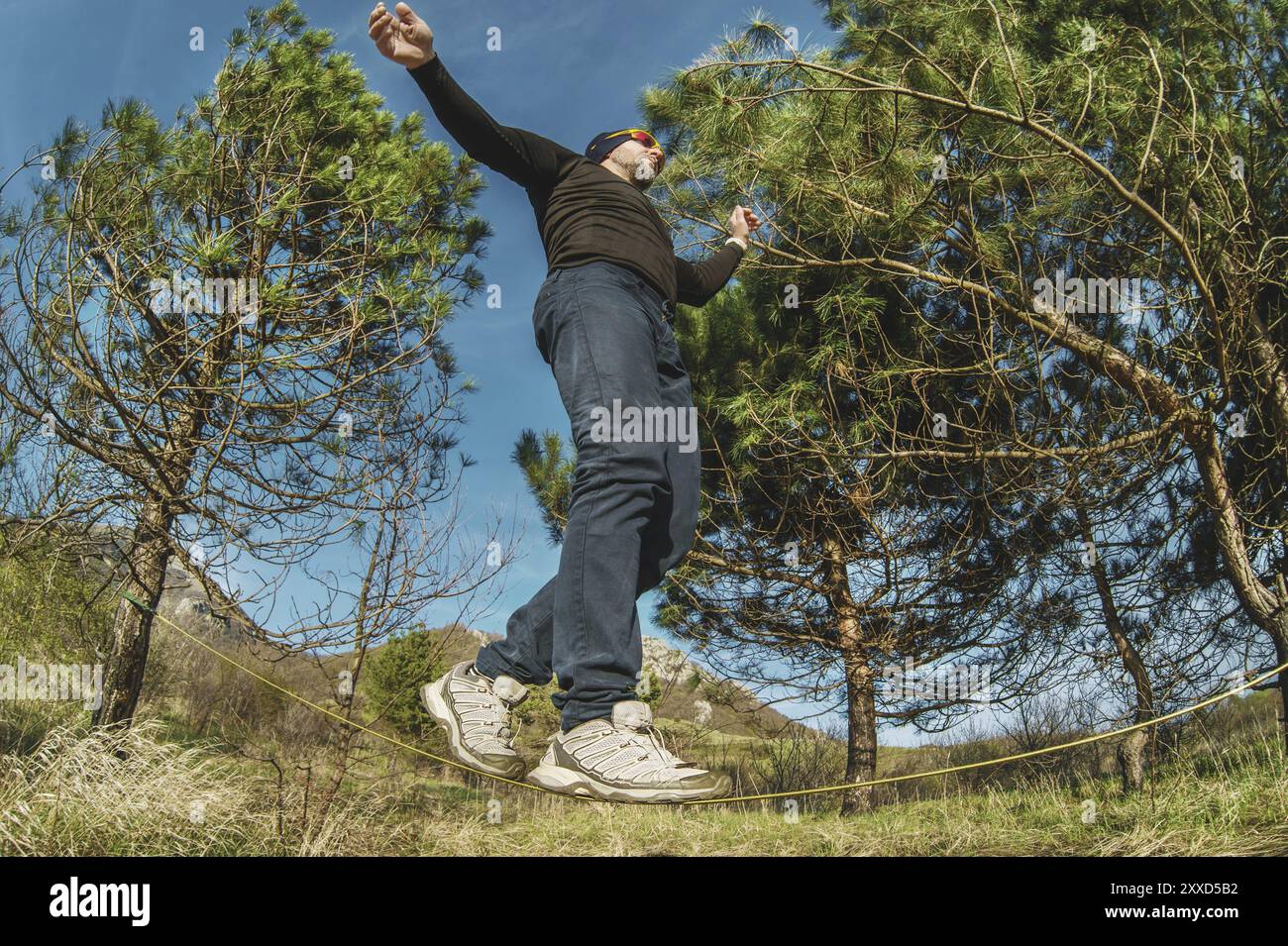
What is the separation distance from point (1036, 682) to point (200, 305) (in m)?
5.28

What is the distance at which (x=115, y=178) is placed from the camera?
13.2ft

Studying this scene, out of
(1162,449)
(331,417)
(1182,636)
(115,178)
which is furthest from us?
(1182,636)

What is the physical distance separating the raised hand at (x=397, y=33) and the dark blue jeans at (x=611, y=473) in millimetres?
494

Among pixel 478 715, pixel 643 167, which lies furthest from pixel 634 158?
pixel 478 715

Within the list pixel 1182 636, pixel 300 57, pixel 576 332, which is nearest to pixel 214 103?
pixel 300 57

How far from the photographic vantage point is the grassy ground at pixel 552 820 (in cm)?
310

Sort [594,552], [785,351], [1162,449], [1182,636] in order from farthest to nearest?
1. [785,351]
2. [1182,636]
3. [1162,449]
4. [594,552]

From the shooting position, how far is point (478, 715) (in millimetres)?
1734

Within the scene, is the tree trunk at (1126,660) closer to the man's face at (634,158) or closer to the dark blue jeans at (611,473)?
the man's face at (634,158)

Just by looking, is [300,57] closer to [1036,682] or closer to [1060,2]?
[1060,2]

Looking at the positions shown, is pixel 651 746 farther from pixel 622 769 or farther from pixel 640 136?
pixel 640 136
